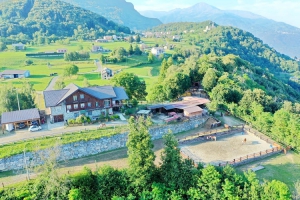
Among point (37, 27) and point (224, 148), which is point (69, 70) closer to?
point (224, 148)

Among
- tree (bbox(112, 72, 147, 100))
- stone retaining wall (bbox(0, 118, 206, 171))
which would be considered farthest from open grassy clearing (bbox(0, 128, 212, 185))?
tree (bbox(112, 72, 147, 100))

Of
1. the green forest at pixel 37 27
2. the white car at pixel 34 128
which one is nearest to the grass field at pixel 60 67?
the white car at pixel 34 128

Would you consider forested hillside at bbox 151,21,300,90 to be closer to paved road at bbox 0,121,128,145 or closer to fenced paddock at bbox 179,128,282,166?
fenced paddock at bbox 179,128,282,166

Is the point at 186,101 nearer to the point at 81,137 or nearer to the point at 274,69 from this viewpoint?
the point at 81,137

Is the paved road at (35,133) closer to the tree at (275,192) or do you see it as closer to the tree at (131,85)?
the tree at (131,85)

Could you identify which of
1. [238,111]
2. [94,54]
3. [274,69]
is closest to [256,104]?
[238,111]
